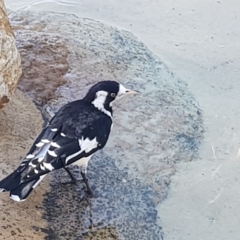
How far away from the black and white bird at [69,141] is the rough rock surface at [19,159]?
153mm

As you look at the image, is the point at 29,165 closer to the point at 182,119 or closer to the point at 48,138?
the point at 48,138

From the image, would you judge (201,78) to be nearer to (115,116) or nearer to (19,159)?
(115,116)

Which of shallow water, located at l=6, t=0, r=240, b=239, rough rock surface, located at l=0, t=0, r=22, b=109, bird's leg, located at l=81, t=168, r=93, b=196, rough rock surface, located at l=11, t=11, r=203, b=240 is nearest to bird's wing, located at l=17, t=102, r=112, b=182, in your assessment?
bird's leg, located at l=81, t=168, r=93, b=196

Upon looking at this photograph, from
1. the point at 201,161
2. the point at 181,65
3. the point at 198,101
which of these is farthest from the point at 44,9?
the point at 201,161

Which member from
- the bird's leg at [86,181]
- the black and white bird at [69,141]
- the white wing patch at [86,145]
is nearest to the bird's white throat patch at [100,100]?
the black and white bird at [69,141]

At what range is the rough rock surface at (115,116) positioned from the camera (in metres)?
4.27

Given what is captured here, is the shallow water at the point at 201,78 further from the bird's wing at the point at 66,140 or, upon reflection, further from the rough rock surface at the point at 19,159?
the rough rock surface at the point at 19,159

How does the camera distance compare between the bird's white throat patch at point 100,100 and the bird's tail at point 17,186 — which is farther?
the bird's white throat patch at point 100,100

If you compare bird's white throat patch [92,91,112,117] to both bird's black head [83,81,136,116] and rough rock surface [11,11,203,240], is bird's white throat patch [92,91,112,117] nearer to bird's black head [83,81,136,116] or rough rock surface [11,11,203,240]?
bird's black head [83,81,136,116]

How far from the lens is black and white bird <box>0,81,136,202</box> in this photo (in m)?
3.86

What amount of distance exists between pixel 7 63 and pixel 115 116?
1061mm

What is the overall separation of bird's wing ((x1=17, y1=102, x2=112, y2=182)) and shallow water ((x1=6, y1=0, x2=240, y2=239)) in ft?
2.42

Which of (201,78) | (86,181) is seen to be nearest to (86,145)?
(86,181)

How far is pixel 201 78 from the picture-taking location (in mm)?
6113
